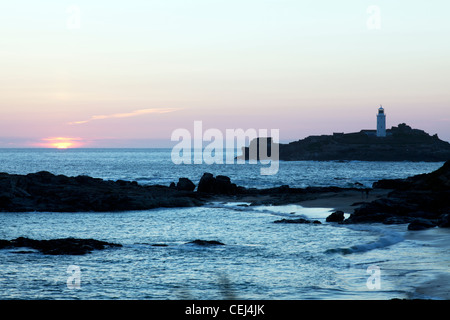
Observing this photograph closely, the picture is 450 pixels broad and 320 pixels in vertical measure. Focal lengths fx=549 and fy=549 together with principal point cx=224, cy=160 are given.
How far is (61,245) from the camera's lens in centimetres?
2516

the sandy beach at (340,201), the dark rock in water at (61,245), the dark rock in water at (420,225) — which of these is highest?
the dark rock in water at (420,225)

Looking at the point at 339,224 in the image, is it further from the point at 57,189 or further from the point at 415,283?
the point at 57,189

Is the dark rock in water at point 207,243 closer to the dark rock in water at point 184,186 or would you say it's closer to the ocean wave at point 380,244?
the ocean wave at point 380,244

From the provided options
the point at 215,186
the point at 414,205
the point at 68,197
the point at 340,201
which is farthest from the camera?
the point at 215,186

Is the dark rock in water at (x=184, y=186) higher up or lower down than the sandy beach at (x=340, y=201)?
higher up

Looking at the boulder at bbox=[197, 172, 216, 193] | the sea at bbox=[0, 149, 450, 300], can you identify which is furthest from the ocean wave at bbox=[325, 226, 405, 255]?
the boulder at bbox=[197, 172, 216, 193]

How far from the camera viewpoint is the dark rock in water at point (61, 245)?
24312 millimetres

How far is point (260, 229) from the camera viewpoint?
33812 mm

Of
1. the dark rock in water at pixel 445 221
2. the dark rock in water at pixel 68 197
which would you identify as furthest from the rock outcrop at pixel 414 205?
the dark rock in water at pixel 68 197

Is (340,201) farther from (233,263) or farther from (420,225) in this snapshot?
(233,263)

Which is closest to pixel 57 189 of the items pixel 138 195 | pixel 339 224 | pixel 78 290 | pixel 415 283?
pixel 138 195

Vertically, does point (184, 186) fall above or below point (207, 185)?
below

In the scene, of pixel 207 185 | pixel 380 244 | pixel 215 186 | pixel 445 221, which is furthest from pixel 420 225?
pixel 207 185
